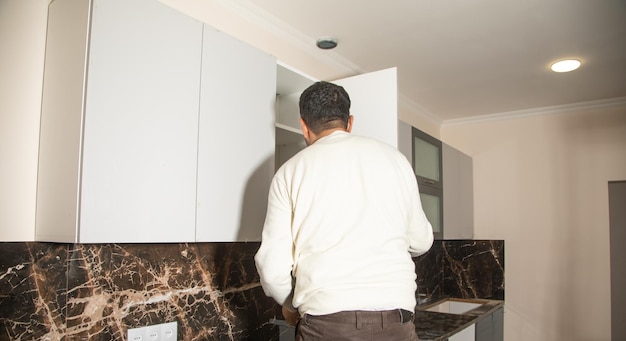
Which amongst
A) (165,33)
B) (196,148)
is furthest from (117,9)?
(196,148)

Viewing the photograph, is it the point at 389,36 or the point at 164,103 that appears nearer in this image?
the point at 164,103

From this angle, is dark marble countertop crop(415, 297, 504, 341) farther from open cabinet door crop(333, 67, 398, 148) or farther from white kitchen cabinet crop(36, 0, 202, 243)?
white kitchen cabinet crop(36, 0, 202, 243)

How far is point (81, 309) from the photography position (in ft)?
4.76

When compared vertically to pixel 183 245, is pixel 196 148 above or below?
above

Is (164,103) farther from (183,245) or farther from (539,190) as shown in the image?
(539,190)

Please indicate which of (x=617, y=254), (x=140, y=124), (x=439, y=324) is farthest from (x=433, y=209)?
(x=140, y=124)

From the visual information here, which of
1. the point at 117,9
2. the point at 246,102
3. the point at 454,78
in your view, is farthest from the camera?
the point at 454,78

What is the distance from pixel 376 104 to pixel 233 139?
0.67 m

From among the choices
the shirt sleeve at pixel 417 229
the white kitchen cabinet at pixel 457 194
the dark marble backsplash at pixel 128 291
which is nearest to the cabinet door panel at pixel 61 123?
the dark marble backsplash at pixel 128 291

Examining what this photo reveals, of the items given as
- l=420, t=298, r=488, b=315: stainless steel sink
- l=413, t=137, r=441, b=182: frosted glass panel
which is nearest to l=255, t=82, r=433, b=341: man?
l=413, t=137, r=441, b=182: frosted glass panel

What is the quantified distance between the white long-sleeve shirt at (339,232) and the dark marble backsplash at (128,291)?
1.74 feet

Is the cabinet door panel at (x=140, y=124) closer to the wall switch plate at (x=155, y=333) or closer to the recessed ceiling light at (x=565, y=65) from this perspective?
the wall switch plate at (x=155, y=333)

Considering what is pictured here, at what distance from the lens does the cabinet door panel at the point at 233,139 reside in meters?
1.58

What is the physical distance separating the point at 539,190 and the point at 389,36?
2166mm
